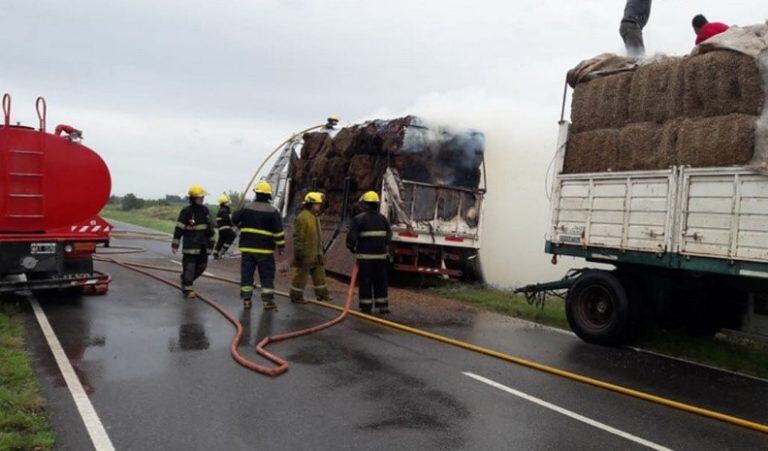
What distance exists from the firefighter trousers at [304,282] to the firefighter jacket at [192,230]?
163 centimetres

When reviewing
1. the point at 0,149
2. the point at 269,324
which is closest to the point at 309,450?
the point at 269,324

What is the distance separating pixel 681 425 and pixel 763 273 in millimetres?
2172

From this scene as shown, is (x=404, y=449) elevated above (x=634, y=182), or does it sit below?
below

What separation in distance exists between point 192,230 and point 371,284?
10.1ft

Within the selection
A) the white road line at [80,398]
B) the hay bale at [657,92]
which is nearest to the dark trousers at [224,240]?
the white road line at [80,398]

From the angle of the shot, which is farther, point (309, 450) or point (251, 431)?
point (251, 431)

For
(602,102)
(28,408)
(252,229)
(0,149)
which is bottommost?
(28,408)

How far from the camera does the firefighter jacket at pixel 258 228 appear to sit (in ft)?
29.8

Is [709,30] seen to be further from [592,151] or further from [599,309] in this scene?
[599,309]

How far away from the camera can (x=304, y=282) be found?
9.86m

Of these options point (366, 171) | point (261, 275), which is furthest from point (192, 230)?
point (366, 171)

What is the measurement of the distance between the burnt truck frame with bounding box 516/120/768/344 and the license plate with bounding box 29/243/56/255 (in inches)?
271

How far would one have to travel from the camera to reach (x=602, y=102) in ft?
26.2

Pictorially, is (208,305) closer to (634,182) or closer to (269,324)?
(269,324)
